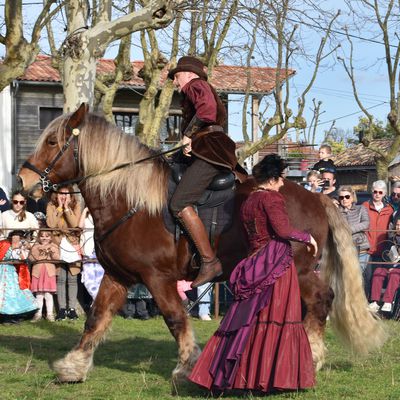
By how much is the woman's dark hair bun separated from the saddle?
0.69 metres

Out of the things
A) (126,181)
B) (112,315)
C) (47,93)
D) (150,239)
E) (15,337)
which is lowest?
(15,337)

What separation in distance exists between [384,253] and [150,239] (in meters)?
6.46

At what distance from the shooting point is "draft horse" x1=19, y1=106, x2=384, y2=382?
7.28 meters

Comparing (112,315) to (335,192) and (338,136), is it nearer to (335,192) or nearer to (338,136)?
(335,192)

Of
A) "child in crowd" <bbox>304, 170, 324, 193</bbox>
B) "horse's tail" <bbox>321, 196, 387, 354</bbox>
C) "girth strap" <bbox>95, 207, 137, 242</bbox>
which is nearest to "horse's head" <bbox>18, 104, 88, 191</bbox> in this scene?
"girth strap" <bbox>95, 207, 137, 242</bbox>

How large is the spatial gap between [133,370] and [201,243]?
170 cm

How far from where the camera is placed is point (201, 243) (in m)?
7.16

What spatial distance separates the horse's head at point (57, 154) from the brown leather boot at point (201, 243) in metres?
1.19

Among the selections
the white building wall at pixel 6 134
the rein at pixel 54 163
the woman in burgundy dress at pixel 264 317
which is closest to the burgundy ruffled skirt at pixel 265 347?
the woman in burgundy dress at pixel 264 317

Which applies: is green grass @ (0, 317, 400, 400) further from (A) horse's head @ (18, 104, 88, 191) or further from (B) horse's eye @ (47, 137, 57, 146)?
(B) horse's eye @ (47, 137, 57, 146)

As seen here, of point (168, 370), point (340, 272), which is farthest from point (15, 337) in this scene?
point (340, 272)

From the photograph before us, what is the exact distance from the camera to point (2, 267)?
12.2 m

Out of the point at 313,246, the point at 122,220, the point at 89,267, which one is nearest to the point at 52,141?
the point at 122,220

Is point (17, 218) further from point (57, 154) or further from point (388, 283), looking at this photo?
point (388, 283)
